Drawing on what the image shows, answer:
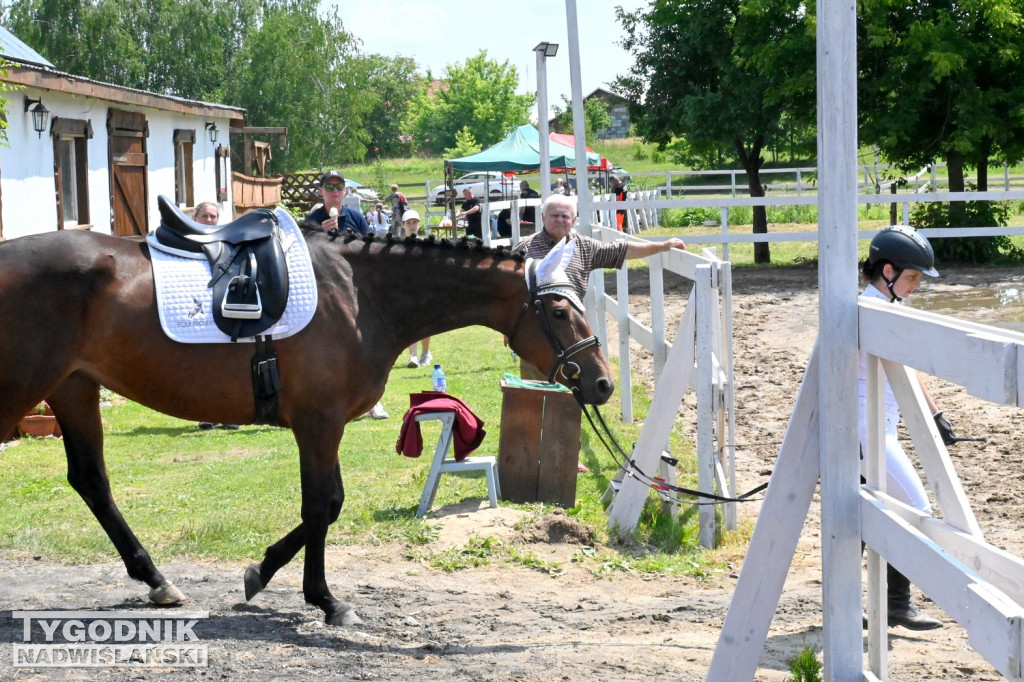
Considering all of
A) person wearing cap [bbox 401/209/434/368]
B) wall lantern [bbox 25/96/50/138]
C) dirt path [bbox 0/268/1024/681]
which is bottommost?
dirt path [bbox 0/268/1024/681]

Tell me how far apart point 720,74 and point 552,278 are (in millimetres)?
19174

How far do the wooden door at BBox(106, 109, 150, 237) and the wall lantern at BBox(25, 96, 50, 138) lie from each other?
3089 mm

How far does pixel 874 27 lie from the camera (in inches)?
772

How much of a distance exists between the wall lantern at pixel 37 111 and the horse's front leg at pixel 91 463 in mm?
10114

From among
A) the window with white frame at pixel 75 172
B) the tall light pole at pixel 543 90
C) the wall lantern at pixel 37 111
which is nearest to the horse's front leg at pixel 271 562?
the tall light pole at pixel 543 90

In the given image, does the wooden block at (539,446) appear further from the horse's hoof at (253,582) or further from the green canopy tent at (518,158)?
the green canopy tent at (518,158)

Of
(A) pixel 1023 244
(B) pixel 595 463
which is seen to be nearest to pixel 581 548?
(B) pixel 595 463

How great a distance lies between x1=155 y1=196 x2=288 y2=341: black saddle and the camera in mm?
4770

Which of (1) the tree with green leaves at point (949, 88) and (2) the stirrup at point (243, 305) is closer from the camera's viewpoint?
(2) the stirrup at point (243, 305)

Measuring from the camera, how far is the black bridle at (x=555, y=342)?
4977 mm

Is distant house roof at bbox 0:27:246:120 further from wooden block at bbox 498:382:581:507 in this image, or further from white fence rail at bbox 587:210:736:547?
white fence rail at bbox 587:210:736:547

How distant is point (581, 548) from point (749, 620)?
289 cm

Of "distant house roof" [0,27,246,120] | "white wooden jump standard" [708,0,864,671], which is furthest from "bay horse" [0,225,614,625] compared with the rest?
"distant house roof" [0,27,246,120]

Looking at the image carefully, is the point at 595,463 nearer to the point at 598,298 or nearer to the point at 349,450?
the point at 349,450
